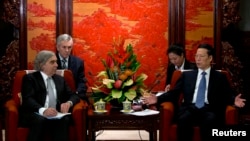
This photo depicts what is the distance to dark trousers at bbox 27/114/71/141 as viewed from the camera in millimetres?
3941

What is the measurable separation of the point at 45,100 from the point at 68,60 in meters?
1.09

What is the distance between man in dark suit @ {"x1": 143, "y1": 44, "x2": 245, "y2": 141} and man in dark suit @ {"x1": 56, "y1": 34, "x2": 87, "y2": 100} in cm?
116

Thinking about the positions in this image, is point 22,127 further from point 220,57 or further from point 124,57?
point 220,57

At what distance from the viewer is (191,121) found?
4117 mm

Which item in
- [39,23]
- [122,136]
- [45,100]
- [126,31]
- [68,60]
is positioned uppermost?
[39,23]

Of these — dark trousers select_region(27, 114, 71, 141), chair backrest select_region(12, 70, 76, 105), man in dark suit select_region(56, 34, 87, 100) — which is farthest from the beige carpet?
dark trousers select_region(27, 114, 71, 141)

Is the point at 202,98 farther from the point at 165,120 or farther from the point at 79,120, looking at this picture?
the point at 79,120

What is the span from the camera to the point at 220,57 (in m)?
5.96

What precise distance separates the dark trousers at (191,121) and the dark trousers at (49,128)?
106cm

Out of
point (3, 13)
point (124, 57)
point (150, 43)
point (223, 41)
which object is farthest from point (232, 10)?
point (3, 13)

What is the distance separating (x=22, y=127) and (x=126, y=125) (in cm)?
97

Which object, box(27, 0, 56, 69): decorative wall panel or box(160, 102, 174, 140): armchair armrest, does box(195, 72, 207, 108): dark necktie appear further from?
box(27, 0, 56, 69): decorative wall panel

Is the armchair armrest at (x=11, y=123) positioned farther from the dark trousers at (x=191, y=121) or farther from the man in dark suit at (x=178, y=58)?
the man in dark suit at (x=178, y=58)

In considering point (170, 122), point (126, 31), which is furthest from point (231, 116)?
point (126, 31)
